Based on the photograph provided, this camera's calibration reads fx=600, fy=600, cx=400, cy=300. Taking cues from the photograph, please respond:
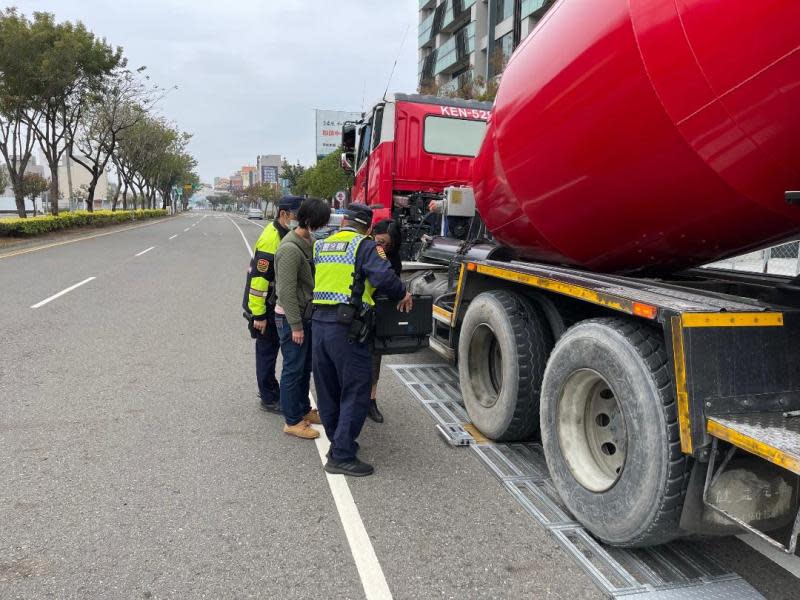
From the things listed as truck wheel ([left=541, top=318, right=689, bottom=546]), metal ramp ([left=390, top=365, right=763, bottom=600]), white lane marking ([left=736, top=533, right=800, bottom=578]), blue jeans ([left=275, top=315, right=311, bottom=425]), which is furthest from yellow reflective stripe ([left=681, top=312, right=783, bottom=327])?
blue jeans ([left=275, top=315, right=311, bottom=425])

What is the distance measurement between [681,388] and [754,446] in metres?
0.33

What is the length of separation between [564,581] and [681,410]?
94 cm

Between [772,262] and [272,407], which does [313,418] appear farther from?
[772,262]

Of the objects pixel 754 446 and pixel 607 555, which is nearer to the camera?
pixel 754 446

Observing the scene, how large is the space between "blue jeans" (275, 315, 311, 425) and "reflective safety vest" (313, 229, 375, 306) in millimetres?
638

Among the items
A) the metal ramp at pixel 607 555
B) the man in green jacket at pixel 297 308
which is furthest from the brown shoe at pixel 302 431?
the metal ramp at pixel 607 555

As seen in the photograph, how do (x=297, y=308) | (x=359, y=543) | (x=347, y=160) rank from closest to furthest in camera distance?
(x=359, y=543) → (x=297, y=308) → (x=347, y=160)

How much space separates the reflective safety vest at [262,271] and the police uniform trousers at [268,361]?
0.80 ft

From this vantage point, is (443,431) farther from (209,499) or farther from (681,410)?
(681,410)

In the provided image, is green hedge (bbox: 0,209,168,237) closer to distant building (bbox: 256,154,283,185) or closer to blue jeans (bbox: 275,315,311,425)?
blue jeans (bbox: 275,315,311,425)

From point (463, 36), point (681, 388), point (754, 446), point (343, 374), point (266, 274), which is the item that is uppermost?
point (463, 36)

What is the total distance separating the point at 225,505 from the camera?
3299 mm

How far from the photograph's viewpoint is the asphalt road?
2.65 metres

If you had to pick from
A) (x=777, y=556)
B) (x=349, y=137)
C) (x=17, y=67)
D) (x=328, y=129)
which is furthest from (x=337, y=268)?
(x=328, y=129)
